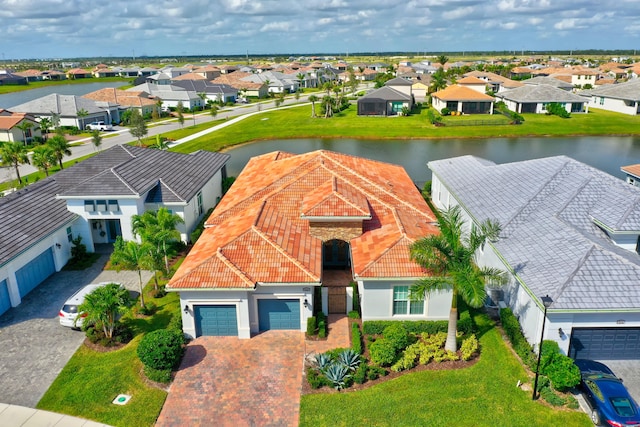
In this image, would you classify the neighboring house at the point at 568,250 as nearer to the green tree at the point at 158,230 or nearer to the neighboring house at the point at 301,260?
the neighboring house at the point at 301,260

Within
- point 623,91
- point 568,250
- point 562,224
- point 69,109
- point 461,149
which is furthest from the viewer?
point 623,91

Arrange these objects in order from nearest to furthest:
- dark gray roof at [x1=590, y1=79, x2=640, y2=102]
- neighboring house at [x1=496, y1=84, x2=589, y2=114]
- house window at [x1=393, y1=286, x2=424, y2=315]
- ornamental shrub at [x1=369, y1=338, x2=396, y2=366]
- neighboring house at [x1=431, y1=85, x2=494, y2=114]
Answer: ornamental shrub at [x1=369, y1=338, x2=396, y2=366] < house window at [x1=393, y1=286, x2=424, y2=315] < neighboring house at [x1=431, y1=85, x2=494, y2=114] < dark gray roof at [x1=590, y1=79, x2=640, y2=102] < neighboring house at [x1=496, y1=84, x2=589, y2=114]

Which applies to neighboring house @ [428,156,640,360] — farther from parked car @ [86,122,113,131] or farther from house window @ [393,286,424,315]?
parked car @ [86,122,113,131]

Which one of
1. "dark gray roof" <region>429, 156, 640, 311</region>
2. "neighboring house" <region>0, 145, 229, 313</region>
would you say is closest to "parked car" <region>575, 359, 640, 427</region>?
"dark gray roof" <region>429, 156, 640, 311</region>

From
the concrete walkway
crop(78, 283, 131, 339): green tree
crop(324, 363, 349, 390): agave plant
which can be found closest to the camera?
the concrete walkway

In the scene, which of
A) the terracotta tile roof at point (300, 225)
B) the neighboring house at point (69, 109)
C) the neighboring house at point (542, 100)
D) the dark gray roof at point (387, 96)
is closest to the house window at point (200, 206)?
the terracotta tile roof at point (300, 225)

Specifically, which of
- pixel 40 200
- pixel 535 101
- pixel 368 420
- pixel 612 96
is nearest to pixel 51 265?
pixel 40 200

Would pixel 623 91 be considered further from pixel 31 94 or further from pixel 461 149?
pixel 31 94

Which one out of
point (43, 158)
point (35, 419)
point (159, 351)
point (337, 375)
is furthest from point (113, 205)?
point (43, 158)

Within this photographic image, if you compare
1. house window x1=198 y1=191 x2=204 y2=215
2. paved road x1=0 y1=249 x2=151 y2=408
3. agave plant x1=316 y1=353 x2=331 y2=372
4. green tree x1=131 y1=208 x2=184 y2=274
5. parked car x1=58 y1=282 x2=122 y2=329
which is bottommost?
paved road x1=0 y1=249 x2=151 y2=408
